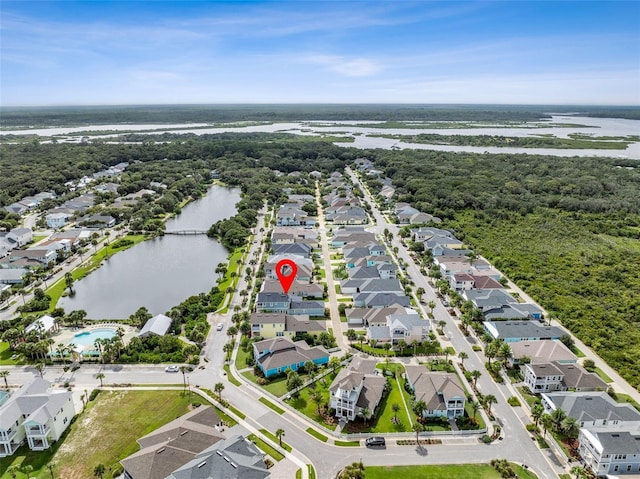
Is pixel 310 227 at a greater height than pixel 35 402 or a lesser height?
lesser

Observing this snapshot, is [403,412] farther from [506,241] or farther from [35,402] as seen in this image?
[506,241]

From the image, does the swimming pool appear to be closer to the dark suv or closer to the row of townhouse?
the dark suv

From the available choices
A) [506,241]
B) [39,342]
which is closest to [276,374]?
[39,342]

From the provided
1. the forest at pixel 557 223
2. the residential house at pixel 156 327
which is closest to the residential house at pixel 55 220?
the residential house at pixel 156 327

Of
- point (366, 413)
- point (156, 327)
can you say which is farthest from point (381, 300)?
point (156, 327)

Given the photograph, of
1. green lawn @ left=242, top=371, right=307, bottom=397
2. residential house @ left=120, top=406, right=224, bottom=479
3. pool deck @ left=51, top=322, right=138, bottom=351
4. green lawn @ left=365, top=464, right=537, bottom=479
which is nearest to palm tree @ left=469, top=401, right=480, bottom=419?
green lawn @ left=365, top=464, right=537, bottom=479

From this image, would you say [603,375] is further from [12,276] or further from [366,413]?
[12,276]

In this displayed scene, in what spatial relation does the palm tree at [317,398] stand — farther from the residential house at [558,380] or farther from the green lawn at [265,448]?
the residential house at [558,380]
